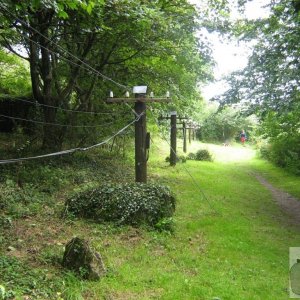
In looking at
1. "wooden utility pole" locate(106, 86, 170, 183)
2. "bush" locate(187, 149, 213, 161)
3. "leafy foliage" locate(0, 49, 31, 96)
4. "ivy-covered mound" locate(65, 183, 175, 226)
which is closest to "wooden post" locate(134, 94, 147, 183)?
"wooden utility pole" locate(106, 86, 170, 183)

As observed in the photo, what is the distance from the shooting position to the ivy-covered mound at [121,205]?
714cm

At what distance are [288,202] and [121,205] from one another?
7325 millimetres

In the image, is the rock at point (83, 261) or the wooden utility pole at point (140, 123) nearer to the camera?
the rock at point (83, 261)

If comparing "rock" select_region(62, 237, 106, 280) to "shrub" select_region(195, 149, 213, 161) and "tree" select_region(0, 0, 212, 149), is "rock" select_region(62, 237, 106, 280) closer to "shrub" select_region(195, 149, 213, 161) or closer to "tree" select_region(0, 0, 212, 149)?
"tree" select_region(0, 0, 212, 149)

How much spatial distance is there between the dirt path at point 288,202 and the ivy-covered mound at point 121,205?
4.43 m

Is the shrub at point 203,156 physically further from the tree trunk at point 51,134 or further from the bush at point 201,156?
the tree trunk at point 51,134

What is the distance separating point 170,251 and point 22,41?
901cm

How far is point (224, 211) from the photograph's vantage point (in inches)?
384

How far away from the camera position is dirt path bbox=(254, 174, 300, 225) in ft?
33.6

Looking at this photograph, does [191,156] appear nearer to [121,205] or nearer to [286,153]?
[286,153]

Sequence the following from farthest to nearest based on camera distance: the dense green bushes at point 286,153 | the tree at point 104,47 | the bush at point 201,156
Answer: the bush at point 201,156 → the dense green bushes at point 286,153 → the tree at point 104,47

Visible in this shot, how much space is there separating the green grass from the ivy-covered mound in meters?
0.30

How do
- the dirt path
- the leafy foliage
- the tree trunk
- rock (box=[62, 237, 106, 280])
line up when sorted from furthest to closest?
the leafy foliage → the tree trunk → the dirt path → rock (box=[62, 237, 106, 280])

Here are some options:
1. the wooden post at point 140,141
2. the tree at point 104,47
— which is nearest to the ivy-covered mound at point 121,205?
the wooden post at point 140,141
